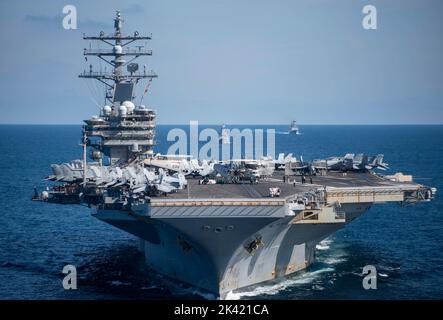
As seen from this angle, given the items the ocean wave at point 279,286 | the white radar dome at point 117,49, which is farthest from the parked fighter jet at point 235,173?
the white radar dome at point 117,49

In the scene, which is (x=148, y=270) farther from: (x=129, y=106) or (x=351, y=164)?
(x=351, y=164)

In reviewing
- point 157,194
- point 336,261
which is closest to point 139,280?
point 157,194

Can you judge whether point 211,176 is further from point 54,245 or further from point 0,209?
point 0,209

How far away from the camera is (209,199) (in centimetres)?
2747

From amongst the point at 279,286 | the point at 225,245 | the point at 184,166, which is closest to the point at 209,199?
the point at 225,245

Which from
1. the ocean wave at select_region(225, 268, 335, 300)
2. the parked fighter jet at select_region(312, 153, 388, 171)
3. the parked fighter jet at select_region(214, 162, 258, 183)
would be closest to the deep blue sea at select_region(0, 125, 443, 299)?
the ocean wave at select_region(225, 268, 335, 300)

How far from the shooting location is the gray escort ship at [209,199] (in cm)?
2753

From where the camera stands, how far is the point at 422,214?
50094 millimetres

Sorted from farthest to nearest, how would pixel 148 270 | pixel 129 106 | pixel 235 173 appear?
pixel 129 106, pixel 235 173, pixel 148 270

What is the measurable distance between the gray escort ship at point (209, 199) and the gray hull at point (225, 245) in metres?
0.05

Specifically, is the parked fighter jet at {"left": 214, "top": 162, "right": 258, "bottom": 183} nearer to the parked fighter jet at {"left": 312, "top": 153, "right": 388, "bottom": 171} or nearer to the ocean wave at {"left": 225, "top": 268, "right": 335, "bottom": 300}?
the ocean wave at {"left": 225, "top": 268, "right": 335, "bottom": 300}

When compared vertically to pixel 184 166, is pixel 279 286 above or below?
below

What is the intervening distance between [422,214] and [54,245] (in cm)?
2550

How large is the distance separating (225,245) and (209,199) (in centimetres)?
209
